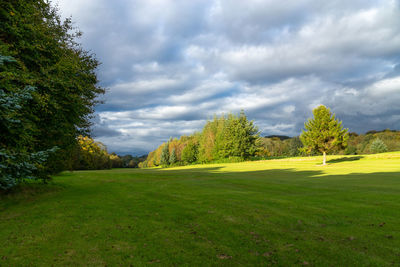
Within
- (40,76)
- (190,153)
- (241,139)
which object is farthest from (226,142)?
(40,76)

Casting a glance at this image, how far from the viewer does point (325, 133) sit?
49.6 m

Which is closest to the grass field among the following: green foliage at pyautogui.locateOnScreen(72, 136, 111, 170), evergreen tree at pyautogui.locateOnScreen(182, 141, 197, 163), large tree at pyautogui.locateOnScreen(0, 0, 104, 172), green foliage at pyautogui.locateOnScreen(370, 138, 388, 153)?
large tree at pyautogui.locateOnScreen(0, 0, 104, 172)

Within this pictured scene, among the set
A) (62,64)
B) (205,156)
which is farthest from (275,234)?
(205,156)

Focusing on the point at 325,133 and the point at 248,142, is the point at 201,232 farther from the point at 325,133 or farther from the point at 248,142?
the point at 248,142

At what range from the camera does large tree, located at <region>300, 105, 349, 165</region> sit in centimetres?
4978

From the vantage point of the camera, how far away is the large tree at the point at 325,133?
49781 mm

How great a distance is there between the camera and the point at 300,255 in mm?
6309

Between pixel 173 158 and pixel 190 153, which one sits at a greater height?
pixel 190 153

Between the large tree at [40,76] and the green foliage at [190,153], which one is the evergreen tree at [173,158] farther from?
the large tree at [40,76]

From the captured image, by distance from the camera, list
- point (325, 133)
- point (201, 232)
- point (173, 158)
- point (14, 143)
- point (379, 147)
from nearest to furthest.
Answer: point (201, 232) < point (14, 143) < point (325, 133) < point (379, 147) < point (173, 158)

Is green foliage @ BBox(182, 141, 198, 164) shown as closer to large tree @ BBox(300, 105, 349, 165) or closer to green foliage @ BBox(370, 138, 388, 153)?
large tree @ BBox(300, 105, 349, 165)

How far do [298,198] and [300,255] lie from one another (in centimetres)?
778

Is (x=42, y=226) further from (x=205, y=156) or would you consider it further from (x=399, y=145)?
(x=399, y=145)

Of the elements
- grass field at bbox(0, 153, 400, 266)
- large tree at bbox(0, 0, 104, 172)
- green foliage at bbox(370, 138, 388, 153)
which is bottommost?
grass field at bbox(0, 153, 400, 266)
